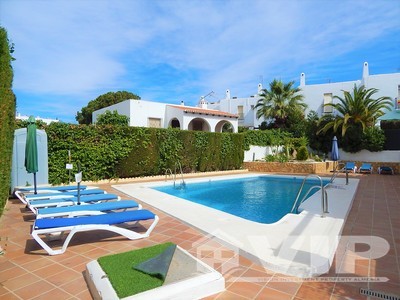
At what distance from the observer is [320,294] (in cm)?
327

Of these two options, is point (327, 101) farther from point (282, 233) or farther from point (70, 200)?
point (70, 200)

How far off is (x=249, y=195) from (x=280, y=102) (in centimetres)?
1993

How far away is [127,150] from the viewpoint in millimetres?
14344

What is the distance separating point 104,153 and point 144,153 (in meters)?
2.38

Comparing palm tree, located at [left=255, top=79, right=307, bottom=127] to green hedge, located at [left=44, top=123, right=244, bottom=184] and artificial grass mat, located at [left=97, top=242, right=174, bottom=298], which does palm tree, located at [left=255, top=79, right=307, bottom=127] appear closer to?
green hedge, located at [left=44, top=123, right=244, bottom=184]

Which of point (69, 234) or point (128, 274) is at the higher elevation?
point (69, 234)

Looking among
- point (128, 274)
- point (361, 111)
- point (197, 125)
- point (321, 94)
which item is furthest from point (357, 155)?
point (128, 274)

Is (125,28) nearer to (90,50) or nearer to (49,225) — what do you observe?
(90,50)

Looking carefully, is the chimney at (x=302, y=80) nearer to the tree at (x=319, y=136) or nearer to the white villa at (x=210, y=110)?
the white villa at (x=210, y=110)

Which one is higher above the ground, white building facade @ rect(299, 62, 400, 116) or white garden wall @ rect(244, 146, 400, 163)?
white building facade @ rect(299, 62, 400, 116)

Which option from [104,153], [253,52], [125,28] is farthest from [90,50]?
[253,52]

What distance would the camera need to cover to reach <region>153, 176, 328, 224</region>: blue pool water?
949 centimetres

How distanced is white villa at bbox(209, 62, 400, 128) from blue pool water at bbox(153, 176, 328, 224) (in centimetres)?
1832

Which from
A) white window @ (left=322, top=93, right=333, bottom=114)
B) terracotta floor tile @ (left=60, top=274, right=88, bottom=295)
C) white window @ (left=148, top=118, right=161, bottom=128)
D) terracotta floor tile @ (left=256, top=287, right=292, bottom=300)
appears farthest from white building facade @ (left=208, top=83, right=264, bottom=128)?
terracotta floor tile @ (left=60, top=274, right=88, bottom=295)
